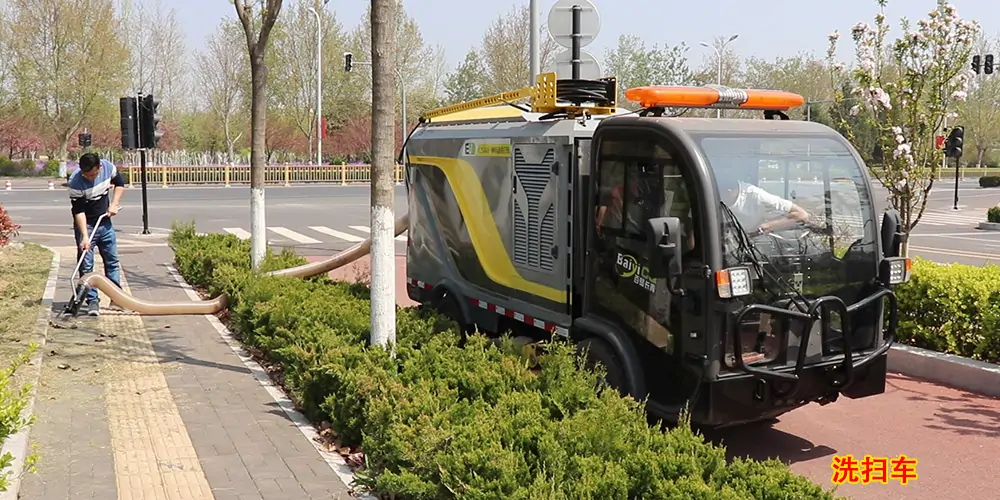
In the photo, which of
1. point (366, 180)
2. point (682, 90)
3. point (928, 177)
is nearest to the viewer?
point (682, 90)

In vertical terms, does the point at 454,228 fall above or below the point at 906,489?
above

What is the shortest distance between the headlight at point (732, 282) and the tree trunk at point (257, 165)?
6.64m

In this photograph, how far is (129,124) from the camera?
1747 centimetres

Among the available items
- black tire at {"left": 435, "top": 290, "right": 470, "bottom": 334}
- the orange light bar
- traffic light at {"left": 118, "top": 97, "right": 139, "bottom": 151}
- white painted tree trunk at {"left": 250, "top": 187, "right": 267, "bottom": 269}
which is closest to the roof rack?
Answer: the orange light bar

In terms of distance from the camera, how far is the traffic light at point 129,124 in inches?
683

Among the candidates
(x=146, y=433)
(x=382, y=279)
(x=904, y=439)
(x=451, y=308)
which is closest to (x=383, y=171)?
(x=382, y=279)

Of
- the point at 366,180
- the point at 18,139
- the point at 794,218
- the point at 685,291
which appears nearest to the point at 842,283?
the point at 794,218

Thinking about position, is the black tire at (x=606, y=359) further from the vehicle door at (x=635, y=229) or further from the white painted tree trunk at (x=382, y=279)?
the white painted tree trunk at (x=382, y=279)

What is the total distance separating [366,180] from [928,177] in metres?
39.3

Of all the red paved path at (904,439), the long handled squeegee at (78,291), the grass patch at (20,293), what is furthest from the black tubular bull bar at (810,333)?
the long handled squeegee at (78,291)

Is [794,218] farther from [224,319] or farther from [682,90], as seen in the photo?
[224,319]

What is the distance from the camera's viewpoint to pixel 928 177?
368 inches

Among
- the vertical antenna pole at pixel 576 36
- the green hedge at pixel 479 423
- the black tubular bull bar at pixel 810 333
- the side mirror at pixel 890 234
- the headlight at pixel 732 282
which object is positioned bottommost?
the green hedge at pixel 479 423

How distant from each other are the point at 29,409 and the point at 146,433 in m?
0.91
